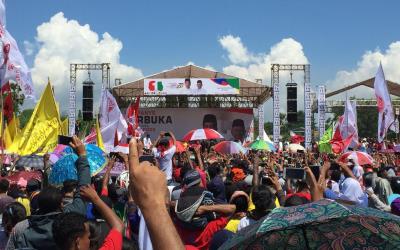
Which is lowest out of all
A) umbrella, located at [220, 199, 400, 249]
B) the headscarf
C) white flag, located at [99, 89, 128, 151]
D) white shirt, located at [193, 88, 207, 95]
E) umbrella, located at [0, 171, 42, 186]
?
umbrella, located at [0, 171, 42, 186]

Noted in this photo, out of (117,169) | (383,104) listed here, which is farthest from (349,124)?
(117,169)

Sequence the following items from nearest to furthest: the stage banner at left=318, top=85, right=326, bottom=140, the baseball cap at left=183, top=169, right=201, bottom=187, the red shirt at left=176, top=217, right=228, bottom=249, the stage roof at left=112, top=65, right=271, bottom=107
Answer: the red shirt at left=176, top=217, right=228, bottom=249
the baseball cap at left=183, top=169, right=201, bottom=187
the stage banner at left=318, top=85, right=326, bottom=140
the stage roof at left=112, top=65, right=271, bottom=107

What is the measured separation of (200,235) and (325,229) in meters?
2.32

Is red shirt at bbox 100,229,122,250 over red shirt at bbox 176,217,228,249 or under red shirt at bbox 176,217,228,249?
over

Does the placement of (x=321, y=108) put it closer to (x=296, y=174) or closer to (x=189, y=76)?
(x=189, y=76)

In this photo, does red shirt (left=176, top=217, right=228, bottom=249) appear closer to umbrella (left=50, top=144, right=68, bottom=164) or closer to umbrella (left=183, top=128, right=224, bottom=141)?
umbrella (left=50, top=144, right=68, bottom=164)

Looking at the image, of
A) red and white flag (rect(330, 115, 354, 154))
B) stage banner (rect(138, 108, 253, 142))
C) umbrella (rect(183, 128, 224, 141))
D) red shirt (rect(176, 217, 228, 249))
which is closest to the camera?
red shirt (rect(176, 217, 228, 249))

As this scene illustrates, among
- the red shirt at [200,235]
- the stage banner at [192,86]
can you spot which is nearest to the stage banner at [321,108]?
the stage banner at [192,86]

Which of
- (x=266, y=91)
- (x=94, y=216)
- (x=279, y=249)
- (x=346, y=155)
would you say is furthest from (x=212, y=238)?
(x=266, y=91)

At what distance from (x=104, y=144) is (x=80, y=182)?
7.69 meters

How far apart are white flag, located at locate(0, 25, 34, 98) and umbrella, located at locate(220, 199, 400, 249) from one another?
274 inches

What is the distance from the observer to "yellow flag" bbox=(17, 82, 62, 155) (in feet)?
29.5

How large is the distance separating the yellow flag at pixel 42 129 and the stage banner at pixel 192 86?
21.1 m

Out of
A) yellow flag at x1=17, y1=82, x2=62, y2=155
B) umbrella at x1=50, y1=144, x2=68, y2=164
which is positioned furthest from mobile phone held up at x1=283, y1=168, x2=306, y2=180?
umbrella at x1=50, y1=144, x2=68, y2=164
